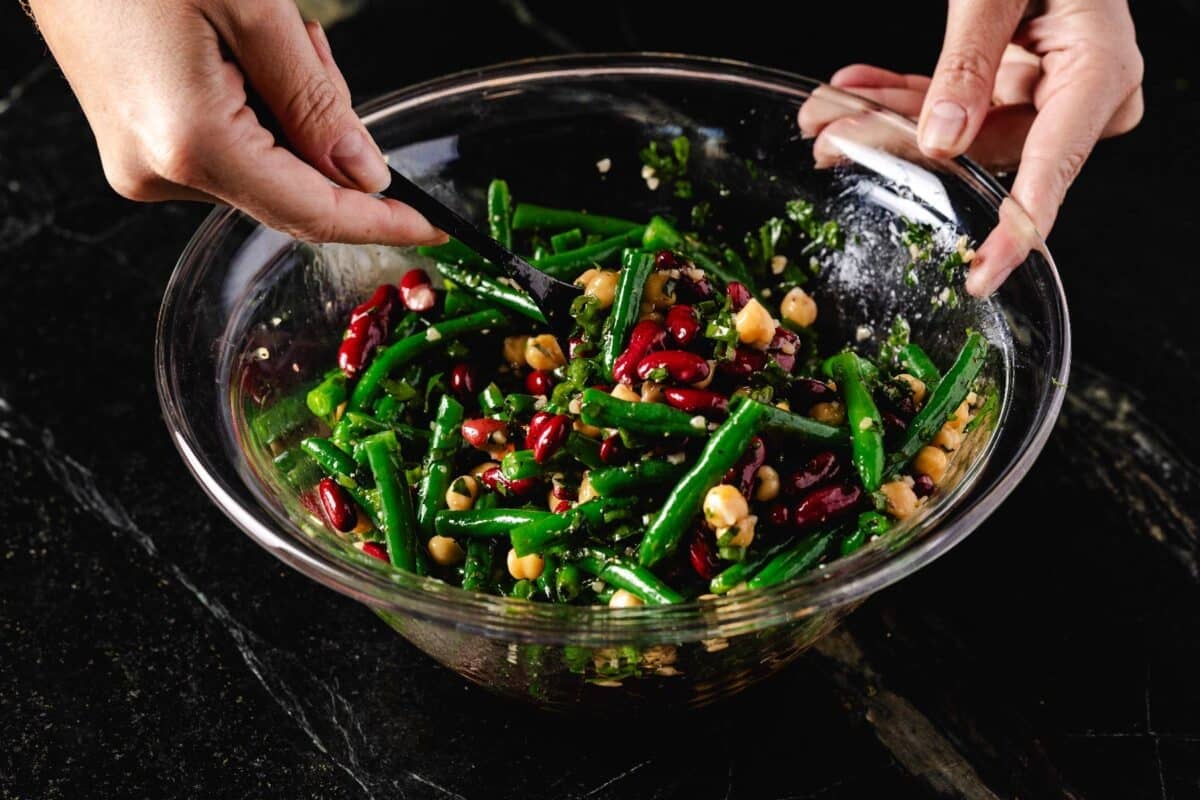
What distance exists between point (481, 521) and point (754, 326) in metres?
0.80

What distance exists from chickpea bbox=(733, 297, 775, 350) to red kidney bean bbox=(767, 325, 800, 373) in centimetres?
4

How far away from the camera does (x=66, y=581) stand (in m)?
3.41

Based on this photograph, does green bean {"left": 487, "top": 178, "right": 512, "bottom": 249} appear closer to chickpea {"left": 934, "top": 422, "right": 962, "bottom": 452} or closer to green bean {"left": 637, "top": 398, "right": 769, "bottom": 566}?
Answer: green bean {"left": 637, "top": 398, "right": 769, "bottom": 566}

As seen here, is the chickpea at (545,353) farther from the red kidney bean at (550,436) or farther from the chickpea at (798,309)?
the chickpea at (798,309)

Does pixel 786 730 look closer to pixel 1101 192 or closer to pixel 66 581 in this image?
pixel 66 581

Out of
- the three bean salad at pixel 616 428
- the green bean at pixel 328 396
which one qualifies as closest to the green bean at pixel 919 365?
the three bean salad at pixel 616 428

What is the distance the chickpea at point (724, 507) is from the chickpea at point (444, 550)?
2.18ft

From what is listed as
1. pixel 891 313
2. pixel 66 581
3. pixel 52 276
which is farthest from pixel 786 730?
pixel 52 276

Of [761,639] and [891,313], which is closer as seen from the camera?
[761,639]

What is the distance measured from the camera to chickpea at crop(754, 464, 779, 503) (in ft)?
8.77

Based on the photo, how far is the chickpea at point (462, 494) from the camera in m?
2.89

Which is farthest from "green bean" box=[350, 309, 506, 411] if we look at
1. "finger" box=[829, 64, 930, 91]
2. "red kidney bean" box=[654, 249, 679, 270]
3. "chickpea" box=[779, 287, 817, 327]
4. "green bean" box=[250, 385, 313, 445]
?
"finger" box=[829, 64, 930, 91]

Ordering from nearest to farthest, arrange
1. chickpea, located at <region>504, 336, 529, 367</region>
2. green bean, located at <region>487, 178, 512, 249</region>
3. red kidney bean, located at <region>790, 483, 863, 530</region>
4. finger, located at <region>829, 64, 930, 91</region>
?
red kidney bean, located at <region>790, 483, 863, 530</region>, chickpea, located at <region>504, 336, 529, 367</region>, green bean, located at <region>487, 178, 512, 249</region>, finger, located at <region>829, 64, 930, 91</region>

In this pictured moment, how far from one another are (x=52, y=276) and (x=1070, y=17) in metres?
3.49
